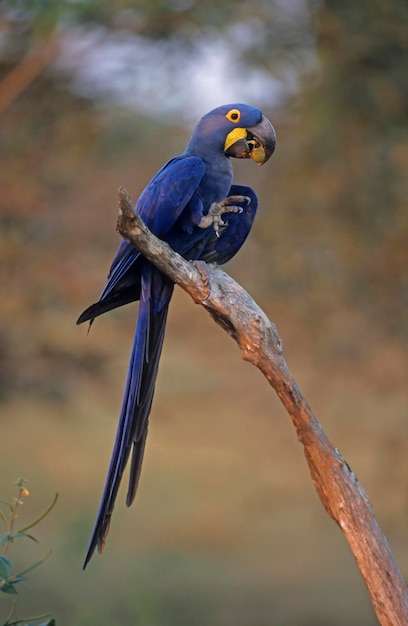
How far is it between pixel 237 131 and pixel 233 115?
3cm

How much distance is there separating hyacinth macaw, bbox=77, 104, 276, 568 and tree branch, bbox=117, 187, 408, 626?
5.9 inches

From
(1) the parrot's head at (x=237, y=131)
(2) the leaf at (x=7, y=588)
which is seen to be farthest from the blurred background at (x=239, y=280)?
(2) the leaf at (x=7, y=588)

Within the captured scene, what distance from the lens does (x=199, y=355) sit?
5.52 metres

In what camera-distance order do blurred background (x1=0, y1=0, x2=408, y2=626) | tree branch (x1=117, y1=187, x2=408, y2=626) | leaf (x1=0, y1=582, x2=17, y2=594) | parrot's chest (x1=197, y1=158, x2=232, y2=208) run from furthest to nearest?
blurred background (x1=0, y1=0, x2=408, y2=626) < parrot's chest (x1=197, y1=158, x2=232, y2=208) < tree branch (x1=117, y1=187, x2=408, y2=626) < leaf (x1=0, y1=582, x2=17, y2=594)

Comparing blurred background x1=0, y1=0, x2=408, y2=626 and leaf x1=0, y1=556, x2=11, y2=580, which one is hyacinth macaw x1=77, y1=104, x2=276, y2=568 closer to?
leaf x1=0, y1=556, x2=11, y2=580

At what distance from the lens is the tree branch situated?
4.68 feet

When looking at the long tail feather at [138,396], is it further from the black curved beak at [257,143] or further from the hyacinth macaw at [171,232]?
the black curved beak at [257,143]

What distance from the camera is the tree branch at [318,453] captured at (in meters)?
1.43

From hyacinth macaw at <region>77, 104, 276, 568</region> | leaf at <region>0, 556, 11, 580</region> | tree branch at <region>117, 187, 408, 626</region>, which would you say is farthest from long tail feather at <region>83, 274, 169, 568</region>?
leaf at <region>0, 556, 11, 580</region>

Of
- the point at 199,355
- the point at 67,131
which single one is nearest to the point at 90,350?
the point at 199,355

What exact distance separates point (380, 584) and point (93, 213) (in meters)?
4.06

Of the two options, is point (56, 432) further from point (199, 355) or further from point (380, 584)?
point (380, 584)

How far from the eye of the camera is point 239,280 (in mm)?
5160

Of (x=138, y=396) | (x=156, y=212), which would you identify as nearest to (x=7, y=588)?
(x=138, y=396)
